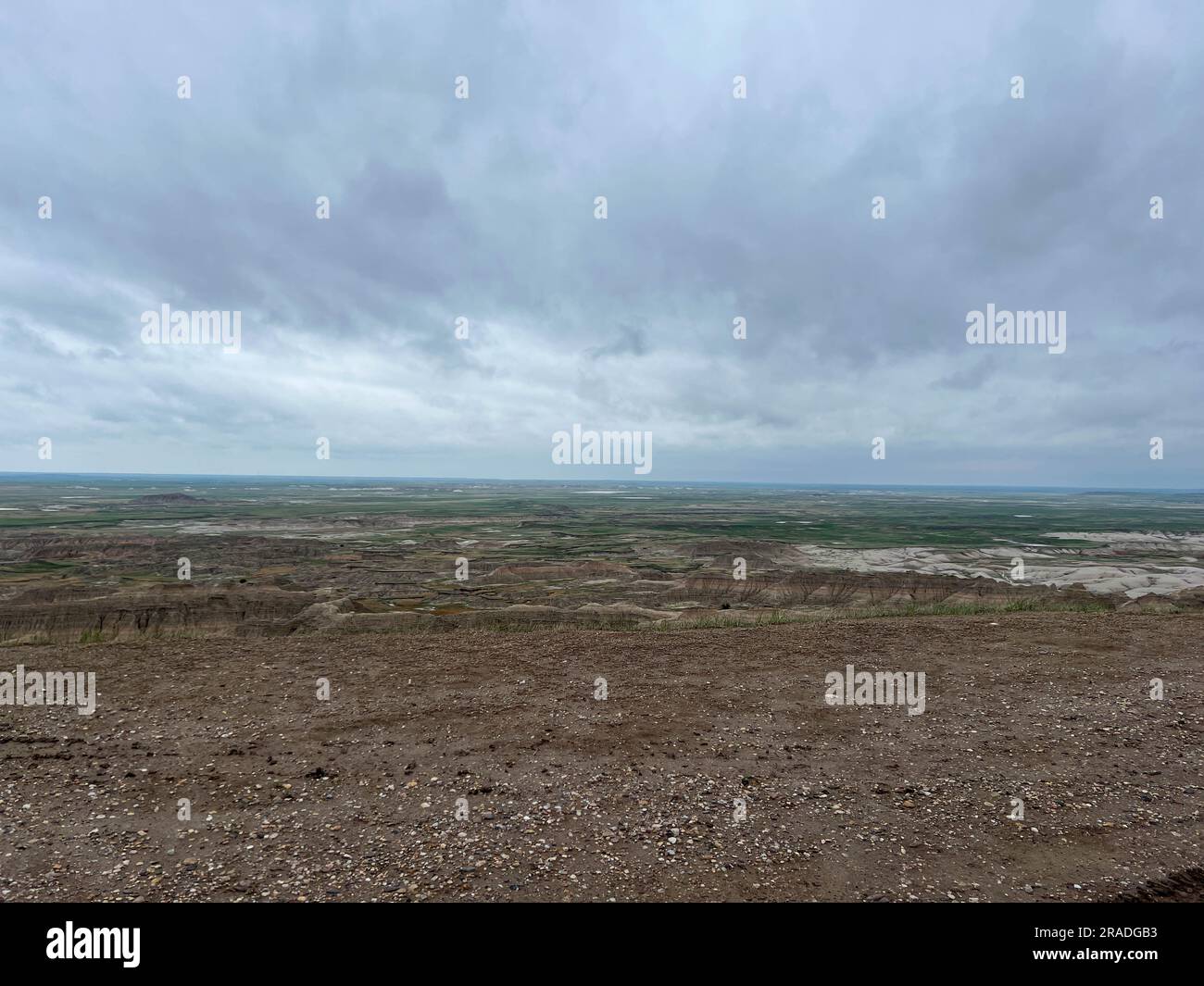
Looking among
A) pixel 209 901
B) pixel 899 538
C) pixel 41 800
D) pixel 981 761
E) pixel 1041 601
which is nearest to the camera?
pixel 209 901

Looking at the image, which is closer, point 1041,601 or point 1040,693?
point 1040,693

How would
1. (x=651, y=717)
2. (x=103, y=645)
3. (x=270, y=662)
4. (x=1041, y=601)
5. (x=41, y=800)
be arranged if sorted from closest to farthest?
(x=41, y=800), (x=651, y=717), (x=270, y=662), (x=103, y=645), (x=1041, y=601)

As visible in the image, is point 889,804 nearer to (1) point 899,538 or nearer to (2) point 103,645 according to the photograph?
(2) point 103,645

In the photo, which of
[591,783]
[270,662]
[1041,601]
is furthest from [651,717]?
[1041,601]

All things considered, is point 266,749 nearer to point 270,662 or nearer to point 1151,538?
point 270,662

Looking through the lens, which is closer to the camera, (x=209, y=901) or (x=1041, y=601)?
(x=209, y=901)

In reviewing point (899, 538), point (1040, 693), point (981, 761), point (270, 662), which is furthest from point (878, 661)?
point (899, 538)
